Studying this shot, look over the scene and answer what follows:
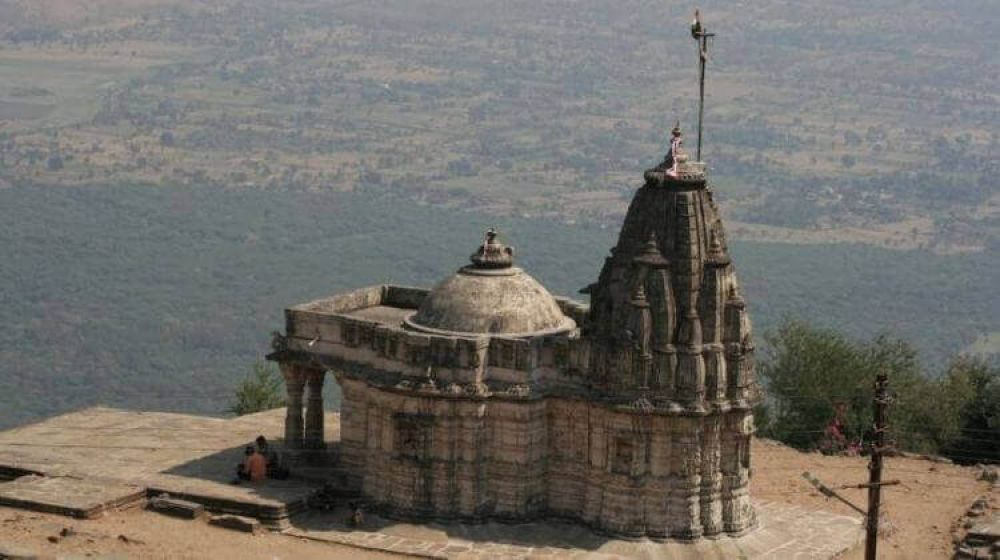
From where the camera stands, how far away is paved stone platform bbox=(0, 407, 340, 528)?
4566 centimetres

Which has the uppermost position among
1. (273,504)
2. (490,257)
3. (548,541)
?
(490,257)

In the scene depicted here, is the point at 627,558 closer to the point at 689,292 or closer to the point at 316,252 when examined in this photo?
→ the point at 689,292

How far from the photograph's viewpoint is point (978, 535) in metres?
45.2

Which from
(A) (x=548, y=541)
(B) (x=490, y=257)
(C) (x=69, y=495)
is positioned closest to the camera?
(A) (x=548, y=541)

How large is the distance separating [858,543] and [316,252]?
451 ft

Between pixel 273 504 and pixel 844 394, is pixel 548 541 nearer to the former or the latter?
pixel 273 504

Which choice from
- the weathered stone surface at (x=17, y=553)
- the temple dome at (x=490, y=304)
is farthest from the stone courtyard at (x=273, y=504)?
the temple dome at (x=490, y=304)

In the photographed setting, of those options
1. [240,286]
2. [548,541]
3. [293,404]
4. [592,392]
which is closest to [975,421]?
[592,392]

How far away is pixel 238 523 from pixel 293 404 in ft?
13.9

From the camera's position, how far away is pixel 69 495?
151 feet

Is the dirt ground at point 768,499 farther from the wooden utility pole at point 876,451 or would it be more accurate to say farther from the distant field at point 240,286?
the distant field at point 240,286

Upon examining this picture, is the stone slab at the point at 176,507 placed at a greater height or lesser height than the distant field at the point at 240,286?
greater

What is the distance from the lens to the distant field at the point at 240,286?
134625mm

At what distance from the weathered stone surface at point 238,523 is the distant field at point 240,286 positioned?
242 feet
